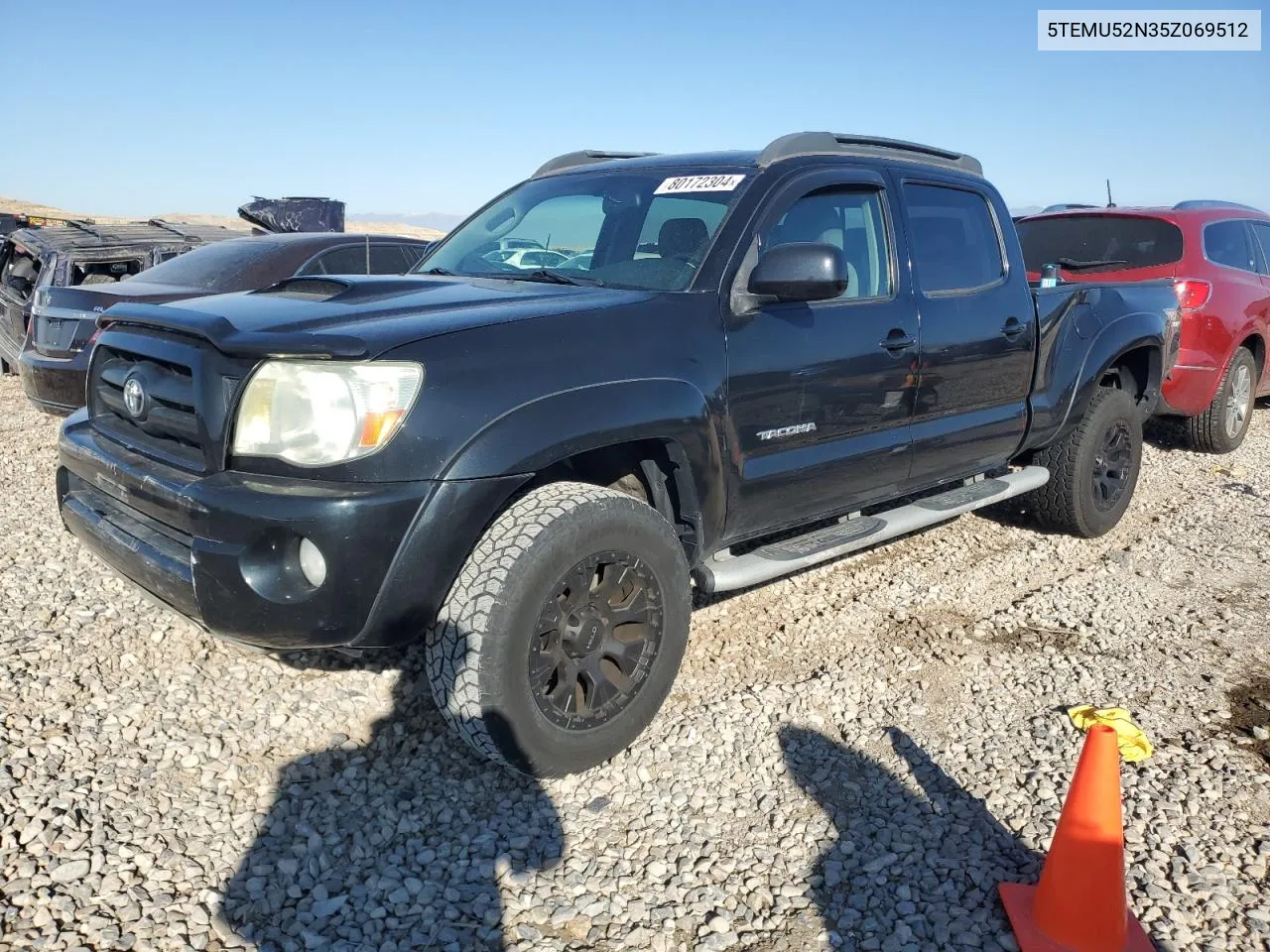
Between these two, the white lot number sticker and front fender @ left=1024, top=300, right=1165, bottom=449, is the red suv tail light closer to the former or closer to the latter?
front fender @ left=1024, top=300, right=1165, bottom=449

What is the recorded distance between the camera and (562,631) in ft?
9.29

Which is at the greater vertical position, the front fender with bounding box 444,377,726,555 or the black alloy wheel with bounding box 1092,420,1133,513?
the front fender with bounding box 444,377,726,555

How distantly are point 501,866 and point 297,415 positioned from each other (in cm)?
133

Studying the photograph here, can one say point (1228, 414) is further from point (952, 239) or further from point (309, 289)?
point (309, 289)

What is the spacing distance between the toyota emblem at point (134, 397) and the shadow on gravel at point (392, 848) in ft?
3.96

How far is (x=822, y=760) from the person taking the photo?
10.0ft

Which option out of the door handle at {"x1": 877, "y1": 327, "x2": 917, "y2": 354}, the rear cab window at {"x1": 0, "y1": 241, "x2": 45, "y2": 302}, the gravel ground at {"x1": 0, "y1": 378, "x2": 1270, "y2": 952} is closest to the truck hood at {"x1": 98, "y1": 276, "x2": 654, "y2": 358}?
the door handle at {"x1": 877, "y1": 327, "x2": 917, "y2": 354}

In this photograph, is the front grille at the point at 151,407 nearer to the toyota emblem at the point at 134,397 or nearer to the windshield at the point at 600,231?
the toyota emblem at the point at 134,397

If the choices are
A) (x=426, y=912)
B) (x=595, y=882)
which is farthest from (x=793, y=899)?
(x=426, y=912)

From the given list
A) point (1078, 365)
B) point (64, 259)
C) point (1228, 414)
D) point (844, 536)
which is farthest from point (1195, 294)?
point (64, 259)

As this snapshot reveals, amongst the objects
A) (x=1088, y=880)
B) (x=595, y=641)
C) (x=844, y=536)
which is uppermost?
(x=844, y=536)

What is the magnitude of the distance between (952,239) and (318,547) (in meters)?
3.26

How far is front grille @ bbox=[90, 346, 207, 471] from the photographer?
2723 millimetres

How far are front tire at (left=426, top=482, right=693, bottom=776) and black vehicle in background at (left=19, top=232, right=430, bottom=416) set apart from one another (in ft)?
13.0
